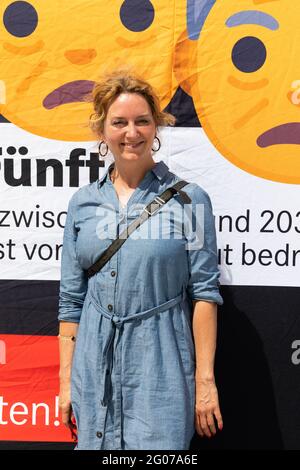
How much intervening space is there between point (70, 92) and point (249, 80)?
79cm

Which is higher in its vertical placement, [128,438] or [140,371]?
[140,371]

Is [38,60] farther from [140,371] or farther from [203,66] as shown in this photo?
[140,371]

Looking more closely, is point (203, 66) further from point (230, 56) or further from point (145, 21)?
point (145, 21)

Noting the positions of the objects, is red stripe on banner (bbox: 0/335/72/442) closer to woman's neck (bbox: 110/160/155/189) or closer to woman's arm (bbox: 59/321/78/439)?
woman's arm (bbox: 59/321/78/439)

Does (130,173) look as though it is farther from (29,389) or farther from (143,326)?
(29,389)

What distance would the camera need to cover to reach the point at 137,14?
8.20 ft

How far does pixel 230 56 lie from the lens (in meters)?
2.50

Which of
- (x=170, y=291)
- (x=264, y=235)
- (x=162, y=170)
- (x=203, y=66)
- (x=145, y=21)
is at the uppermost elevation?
(x=145, y=21)

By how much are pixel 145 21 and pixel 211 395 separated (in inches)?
62.8

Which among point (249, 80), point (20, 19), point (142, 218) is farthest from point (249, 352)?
point (20, 19)

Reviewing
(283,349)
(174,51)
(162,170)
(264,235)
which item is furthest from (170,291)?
(174,51)

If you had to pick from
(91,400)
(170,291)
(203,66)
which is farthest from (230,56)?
(91,400)

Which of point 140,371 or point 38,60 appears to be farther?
point 38,60

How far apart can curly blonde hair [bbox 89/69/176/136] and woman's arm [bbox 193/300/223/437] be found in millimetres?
665
